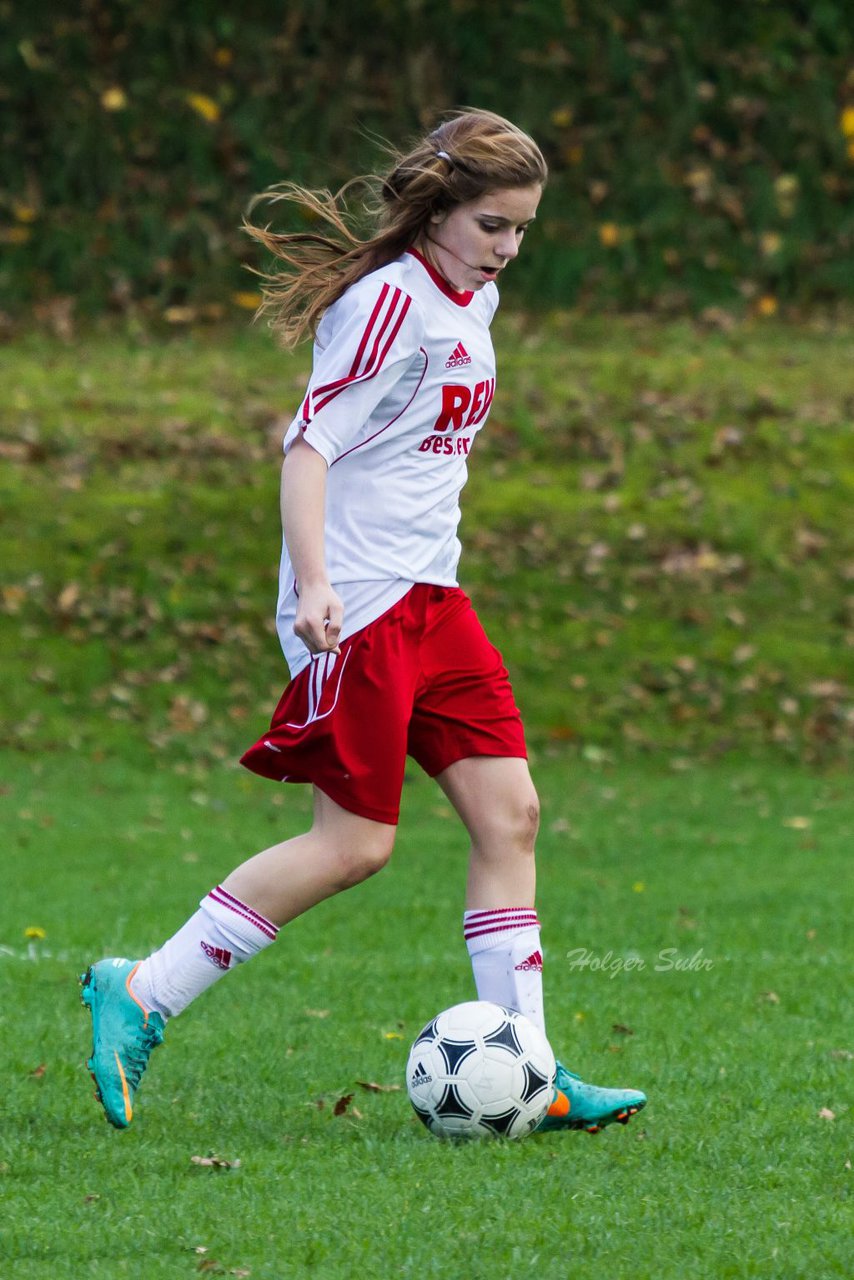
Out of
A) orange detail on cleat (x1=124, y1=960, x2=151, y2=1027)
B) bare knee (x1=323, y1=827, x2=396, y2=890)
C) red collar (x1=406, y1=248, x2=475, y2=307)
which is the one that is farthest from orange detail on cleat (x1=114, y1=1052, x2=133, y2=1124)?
red collar (x1=406, y1=248, x2=475, y2=307)

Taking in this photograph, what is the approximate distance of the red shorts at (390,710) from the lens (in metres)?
4.29

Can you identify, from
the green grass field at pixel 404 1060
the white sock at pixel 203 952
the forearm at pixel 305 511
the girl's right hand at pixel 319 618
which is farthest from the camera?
the white sock at pixel 203 952

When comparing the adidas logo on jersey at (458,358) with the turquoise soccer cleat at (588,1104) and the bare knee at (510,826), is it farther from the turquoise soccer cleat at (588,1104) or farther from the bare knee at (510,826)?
the turquoise soccer cleat at (588,1104)

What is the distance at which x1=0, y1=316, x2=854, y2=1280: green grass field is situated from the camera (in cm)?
371

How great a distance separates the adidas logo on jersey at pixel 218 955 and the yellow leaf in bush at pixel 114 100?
48.2 feet

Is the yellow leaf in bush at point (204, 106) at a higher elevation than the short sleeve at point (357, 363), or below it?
Result: below

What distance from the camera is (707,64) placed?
18.0 metres

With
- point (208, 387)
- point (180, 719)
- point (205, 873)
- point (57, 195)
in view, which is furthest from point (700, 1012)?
point (57, 195)

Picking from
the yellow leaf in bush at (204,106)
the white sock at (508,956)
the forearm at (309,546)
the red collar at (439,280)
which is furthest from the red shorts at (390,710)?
the yellow leaf in bush at (204,106)

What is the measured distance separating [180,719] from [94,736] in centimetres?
55

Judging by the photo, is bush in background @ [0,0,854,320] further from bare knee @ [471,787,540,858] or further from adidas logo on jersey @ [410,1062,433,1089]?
adidas logo on jersey @ [410,1062,433,1089]

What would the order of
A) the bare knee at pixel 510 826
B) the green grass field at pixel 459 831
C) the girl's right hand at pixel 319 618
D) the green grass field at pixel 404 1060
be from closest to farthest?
the green grass field at pixel 404 1060, the green grass field at pixel 459 831, the girl's right hand at pixel 319 618, the bare knee at pixel 510 826

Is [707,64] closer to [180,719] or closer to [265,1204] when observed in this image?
[180,719]

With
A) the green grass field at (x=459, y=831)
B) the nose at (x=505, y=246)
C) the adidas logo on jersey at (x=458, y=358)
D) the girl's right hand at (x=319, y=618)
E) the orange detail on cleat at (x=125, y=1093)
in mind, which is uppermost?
the nose at (x=505, y=246)
